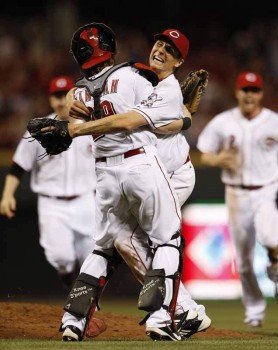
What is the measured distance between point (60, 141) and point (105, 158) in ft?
1.08

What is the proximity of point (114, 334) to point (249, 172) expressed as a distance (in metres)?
3.21

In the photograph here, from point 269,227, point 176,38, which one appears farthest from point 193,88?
point 269,227

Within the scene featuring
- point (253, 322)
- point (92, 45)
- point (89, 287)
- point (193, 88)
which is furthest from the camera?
point (253, 322)

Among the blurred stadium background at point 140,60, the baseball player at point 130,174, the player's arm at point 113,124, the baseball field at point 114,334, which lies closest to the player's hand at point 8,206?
the baseball field at point 114,334

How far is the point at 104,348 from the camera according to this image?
5852mm

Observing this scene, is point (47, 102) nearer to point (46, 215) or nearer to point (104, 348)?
point (46, 215)

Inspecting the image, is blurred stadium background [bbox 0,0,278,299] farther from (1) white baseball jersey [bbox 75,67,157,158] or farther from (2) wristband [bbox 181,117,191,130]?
(1) white baseball jersey [bbox 75,67,157,158]

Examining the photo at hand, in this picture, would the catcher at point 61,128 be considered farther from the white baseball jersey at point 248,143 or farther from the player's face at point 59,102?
the white baseball jersey at point 248,143

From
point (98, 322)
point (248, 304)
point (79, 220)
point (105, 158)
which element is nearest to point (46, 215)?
point (79, 220)

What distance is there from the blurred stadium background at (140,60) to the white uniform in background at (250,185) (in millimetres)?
1948

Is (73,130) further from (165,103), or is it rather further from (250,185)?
(250,185)

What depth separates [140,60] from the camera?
15773 millimetres

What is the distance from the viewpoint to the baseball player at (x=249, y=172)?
9781mm

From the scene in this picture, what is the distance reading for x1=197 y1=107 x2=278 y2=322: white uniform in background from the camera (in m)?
9.79
